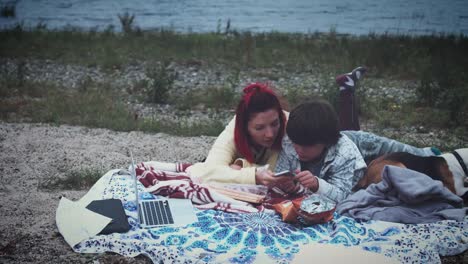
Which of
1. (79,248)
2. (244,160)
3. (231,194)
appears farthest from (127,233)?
(244,160)

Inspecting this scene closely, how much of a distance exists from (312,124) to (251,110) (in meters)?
0.49

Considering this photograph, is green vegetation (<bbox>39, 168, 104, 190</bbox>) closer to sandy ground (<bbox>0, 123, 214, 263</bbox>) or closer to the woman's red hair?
sandy ground (<bbox>0, 123, 214, 263</bbox>)

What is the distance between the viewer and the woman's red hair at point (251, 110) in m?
4.02

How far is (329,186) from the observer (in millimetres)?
3814

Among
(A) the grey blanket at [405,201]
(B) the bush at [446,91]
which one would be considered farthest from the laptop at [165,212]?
(B) the bush at [446,91]

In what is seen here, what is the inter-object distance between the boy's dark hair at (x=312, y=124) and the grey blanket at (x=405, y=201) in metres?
0.43

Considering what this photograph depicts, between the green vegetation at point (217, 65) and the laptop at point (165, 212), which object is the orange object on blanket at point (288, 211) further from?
the green vegetation at point (217, 65)

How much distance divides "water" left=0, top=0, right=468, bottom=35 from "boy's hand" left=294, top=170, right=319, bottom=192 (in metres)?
9.32

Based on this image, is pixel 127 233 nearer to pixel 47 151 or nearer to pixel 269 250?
pixel 269 250

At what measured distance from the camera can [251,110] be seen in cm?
405

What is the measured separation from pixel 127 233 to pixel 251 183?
93 centimetres

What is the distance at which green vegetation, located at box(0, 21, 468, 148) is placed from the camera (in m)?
7.32

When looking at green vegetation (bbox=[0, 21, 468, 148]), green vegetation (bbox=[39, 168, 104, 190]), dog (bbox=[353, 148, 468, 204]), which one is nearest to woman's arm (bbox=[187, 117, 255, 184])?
dog (bbox=[353, 148, 468, 204])

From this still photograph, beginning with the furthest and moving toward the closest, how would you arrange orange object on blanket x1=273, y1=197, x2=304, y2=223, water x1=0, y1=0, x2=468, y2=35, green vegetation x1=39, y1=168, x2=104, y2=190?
1. water x1=0, y1=0, x2=468, y2=35
2. green vegetation x1=39, y1=168, x2=104, y2=190
3. orange object on blanket x1=273, y1=197, x2=304, y2=223
